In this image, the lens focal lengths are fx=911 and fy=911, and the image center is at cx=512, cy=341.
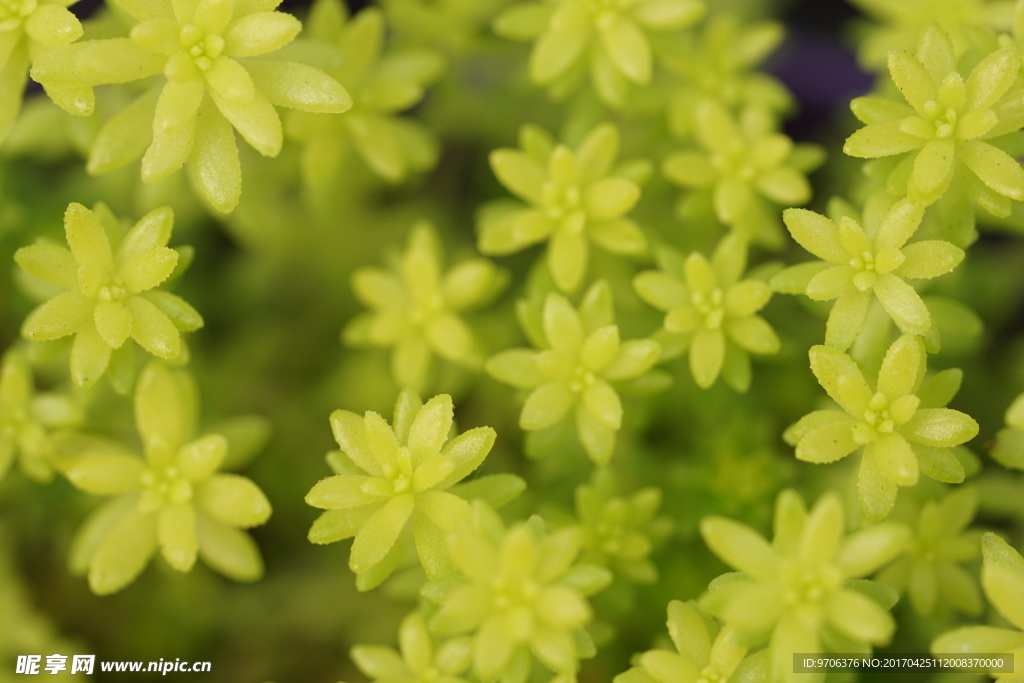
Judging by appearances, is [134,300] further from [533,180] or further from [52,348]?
[533,180]

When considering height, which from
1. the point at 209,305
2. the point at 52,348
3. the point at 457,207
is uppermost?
the point at 52,348

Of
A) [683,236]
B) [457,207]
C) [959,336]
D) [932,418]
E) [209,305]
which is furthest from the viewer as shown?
[457,207]

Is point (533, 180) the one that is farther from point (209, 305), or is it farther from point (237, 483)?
point (209, 305)

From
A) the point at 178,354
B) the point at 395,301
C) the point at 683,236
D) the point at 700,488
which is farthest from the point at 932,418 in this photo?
the point at 178,354

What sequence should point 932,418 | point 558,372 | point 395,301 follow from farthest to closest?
point 395,301 < point 558,372 < point 932,418

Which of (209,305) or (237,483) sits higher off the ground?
(237,483)

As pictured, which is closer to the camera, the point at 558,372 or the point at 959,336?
the point at 558,372

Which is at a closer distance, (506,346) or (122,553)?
(122,553)
